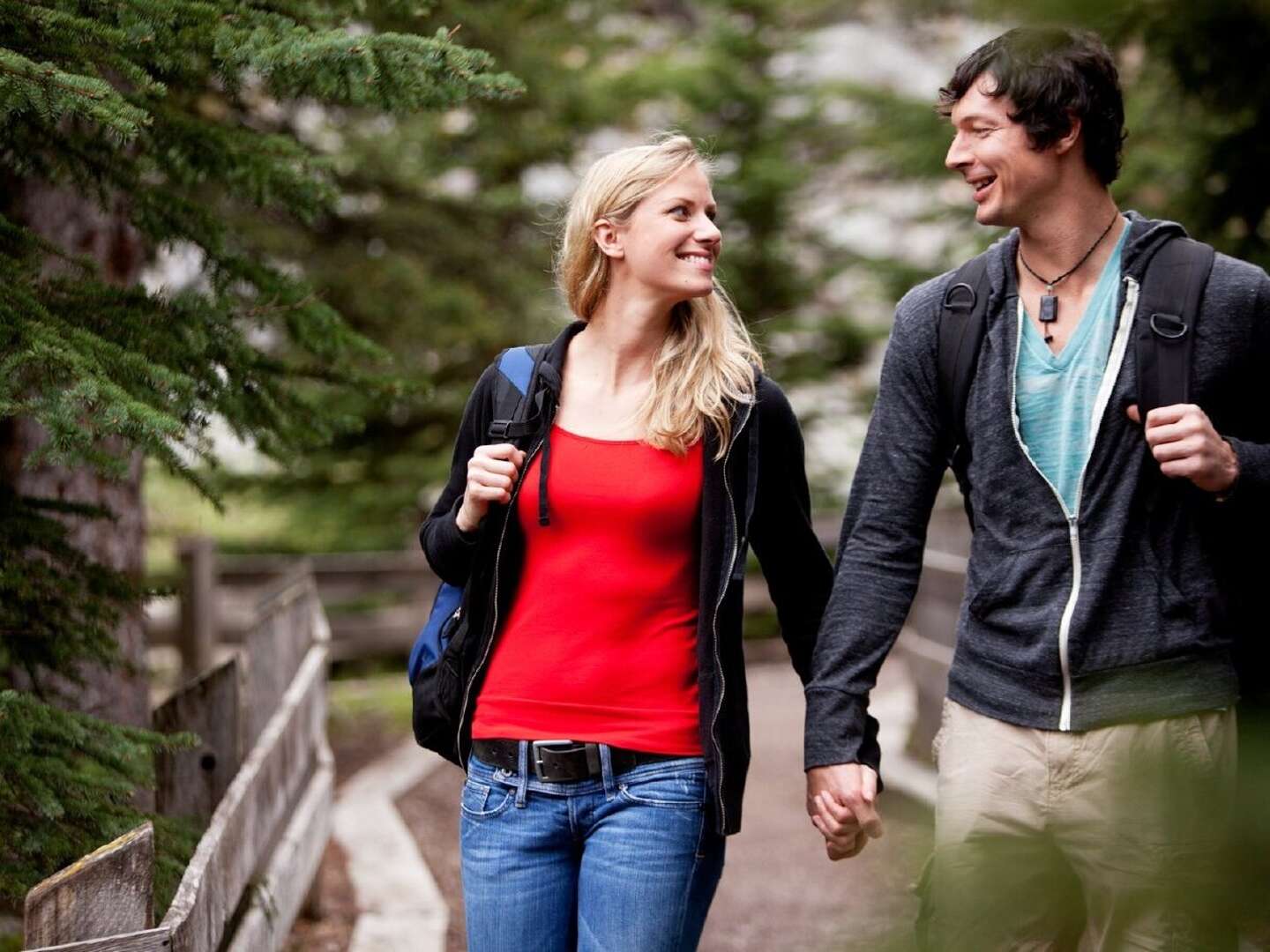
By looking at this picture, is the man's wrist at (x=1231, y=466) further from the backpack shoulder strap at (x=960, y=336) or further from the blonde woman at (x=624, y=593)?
the blonde woman at (x=624, y=593)

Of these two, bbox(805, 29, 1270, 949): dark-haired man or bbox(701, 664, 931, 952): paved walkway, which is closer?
bbox(805, 29, 1270, 949): dark-haired man

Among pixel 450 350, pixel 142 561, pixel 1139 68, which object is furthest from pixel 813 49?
pixel 142 561

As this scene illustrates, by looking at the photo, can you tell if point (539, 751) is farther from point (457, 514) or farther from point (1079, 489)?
point (1079, 489)

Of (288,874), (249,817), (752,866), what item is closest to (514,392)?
(249,817)

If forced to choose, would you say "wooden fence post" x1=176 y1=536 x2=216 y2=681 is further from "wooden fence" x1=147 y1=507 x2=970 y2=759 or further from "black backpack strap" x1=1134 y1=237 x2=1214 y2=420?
"black backpack strap" x1=1134 y1=237 x2=1214 y2=420

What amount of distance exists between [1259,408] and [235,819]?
2.68 m

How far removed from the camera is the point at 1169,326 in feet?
8.54

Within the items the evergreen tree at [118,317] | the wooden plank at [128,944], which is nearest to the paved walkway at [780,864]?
the wooden plank at [128,944]

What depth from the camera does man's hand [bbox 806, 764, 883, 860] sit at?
2844mm

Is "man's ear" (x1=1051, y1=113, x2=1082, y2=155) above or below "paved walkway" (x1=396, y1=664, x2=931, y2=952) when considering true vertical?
above


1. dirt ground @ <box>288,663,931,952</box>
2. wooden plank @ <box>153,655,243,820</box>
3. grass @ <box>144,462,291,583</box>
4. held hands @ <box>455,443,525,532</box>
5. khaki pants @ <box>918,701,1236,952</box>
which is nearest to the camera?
khaki pants @ <box>918,701,1236,952</box>

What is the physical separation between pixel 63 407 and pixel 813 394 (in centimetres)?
1381

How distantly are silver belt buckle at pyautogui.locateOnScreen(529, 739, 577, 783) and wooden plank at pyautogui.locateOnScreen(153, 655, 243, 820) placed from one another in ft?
5.84

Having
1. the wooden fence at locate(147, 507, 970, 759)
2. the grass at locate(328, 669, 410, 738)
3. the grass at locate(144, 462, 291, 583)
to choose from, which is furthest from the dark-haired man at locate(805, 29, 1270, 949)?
the grass at locate(144, 462, 291, 583)
